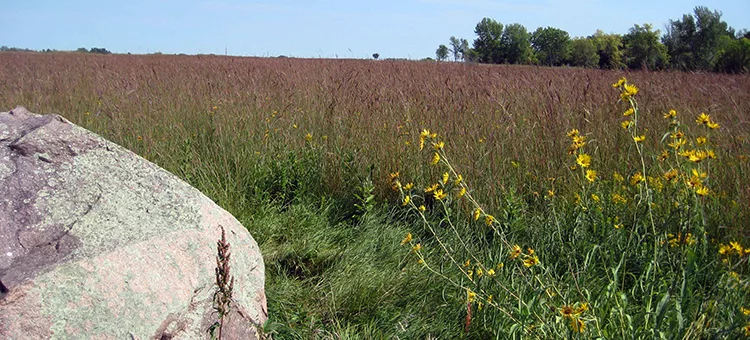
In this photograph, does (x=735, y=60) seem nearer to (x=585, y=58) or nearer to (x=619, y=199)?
(x=585, y=58)

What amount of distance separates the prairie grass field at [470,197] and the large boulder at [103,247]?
300 mm

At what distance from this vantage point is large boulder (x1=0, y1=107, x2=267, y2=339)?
5.55ft

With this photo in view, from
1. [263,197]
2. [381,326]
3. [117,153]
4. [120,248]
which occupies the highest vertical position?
[117,153]

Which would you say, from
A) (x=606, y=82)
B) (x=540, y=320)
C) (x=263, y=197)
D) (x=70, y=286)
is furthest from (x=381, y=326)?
(x=606, y=82)

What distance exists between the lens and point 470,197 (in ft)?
6.70

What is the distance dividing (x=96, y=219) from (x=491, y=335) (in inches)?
58.0

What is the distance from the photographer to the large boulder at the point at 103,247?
1.69 m

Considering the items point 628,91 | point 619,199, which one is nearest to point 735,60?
point 619,199

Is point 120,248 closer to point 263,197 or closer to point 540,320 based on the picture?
point 540,320

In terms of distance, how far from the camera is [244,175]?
380cm

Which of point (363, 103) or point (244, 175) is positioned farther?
point (363, 103)

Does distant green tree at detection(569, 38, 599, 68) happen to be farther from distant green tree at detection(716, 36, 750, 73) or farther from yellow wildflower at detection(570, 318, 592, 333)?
yellow wildflower at detection(570, 318, 592, 333)

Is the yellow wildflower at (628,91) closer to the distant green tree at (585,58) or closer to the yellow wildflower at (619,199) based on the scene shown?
the yellow wildflower at (619,199)

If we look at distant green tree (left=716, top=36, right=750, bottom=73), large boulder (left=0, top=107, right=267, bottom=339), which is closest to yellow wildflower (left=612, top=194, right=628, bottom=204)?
large boulder (left=0, top=107, right=267, bottom=339)
